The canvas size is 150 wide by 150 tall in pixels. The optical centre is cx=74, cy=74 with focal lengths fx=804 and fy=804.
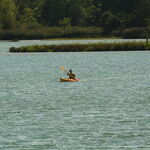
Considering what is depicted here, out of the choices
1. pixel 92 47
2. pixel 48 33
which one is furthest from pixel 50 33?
pixel 92 47

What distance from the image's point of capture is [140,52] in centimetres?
11644

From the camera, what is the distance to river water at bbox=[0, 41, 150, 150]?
32000 mm

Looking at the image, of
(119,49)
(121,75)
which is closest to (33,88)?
(121,75)

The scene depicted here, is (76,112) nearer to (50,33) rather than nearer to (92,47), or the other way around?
(92,47)

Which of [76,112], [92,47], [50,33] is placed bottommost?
[50,33]

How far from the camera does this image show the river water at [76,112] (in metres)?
32.0

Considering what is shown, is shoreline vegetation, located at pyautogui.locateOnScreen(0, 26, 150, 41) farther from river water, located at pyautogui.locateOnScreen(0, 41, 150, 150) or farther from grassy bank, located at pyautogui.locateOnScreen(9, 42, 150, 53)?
river water, located at pyautogui.locateOnScreen(0, 41, 150, 150)

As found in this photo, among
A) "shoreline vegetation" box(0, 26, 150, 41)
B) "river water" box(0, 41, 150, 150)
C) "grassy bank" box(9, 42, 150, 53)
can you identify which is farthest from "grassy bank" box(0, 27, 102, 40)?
"river water" box(0, 41, 150, 150)

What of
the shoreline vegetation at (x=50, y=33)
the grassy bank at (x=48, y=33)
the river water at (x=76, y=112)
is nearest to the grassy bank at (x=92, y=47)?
the river water at (x=76, y=112)

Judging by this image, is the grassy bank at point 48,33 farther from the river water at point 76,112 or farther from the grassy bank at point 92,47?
the river water at point 76,112

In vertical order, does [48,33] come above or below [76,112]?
below

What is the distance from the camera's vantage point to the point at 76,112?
4116 centimetres

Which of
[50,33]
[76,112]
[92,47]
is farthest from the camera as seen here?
[50,33]

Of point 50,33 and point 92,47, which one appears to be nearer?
point 92,47
